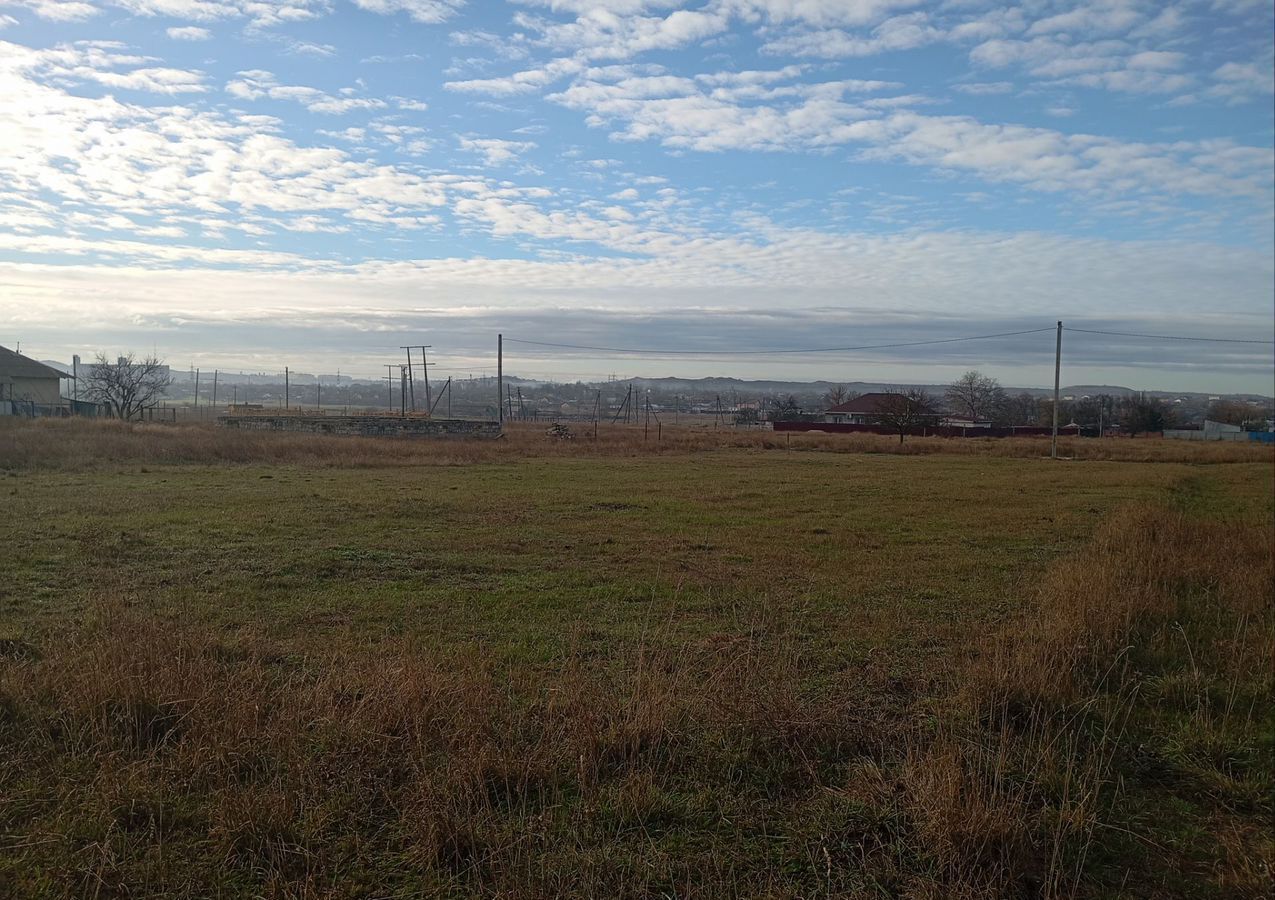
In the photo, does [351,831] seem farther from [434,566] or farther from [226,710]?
[434,566]

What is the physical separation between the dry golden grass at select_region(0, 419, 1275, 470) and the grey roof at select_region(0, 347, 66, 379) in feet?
60.6

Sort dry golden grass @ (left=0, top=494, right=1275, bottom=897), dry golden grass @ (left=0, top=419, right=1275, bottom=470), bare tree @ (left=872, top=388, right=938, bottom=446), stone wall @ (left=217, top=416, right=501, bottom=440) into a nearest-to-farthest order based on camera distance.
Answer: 1. dry golden grass @ (left=0, top=494, right=1275, bottom=897)
2. dry golden grass @ (left=0, top=419, right=1275, bottom=470)
3. stone wall @ (left=217, top=416, right=501, bottom=440)
4. bare tree @ (left=872, top=388, right=938, bottom=446)

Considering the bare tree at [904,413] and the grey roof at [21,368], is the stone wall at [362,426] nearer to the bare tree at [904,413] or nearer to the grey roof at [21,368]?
the grey roof at [21,368]

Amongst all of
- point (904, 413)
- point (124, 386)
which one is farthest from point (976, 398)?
point (124, 386)

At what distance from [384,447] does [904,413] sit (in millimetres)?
38336

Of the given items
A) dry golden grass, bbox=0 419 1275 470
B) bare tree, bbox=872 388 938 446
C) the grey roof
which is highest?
the grey roof

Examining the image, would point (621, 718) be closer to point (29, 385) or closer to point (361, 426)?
point (361, 426)

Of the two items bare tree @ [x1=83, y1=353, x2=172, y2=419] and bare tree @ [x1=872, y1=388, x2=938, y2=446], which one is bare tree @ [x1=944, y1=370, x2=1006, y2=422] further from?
bare tree @ [x1=83, y1=353, x2=172, y2=419]

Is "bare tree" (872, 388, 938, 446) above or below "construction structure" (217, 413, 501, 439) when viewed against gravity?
above

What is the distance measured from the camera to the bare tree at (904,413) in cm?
6040

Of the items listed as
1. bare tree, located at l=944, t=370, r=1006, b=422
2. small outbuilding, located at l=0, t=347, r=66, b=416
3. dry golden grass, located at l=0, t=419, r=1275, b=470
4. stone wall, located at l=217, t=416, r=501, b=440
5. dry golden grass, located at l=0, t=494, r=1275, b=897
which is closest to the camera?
dry golden grass, located at l=0, t=494, r=1275, b=897

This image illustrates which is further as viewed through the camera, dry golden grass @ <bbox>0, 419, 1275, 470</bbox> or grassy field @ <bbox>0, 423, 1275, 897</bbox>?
dry golden grass @ <bbox>0, 419, 1275, 470</bbox>

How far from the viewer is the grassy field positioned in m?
4.12

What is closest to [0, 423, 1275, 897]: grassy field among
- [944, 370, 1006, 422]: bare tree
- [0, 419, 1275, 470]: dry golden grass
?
[0, 419, 1275, 470]: dry golden grass
